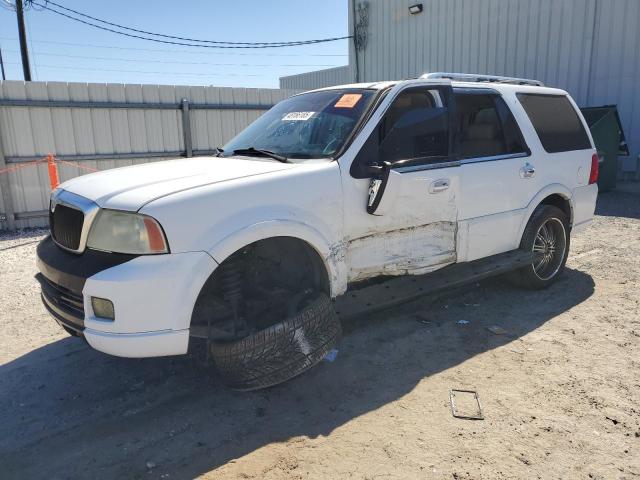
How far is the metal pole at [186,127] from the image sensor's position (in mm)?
10450

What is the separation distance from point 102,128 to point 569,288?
8.47 metres

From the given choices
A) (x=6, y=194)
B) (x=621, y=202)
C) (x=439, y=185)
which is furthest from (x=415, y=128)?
(x=621, y=202)

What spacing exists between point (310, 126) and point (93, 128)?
7172mm

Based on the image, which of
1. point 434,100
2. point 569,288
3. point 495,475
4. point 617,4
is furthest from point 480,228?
point 617,4

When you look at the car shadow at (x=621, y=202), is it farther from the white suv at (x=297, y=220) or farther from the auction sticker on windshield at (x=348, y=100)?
the auction sticker on windshield at (x=348, y=100)

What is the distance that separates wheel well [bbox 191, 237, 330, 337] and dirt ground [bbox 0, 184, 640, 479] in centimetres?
53

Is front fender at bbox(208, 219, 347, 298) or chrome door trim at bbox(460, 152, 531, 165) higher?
chrome door trim at bbox(460, 152, 531, 165)

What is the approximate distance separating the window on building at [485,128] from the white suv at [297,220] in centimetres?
1

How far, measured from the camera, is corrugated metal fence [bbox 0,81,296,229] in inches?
347

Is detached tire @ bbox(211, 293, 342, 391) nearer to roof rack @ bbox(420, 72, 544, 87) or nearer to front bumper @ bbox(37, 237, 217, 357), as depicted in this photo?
front bumper @ bbox(37, 237, 217, 357)

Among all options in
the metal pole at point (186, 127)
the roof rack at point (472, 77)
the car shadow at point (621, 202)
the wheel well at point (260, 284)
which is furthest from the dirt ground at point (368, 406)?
the metal pole at point (186, 127)

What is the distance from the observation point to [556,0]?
42.0ft

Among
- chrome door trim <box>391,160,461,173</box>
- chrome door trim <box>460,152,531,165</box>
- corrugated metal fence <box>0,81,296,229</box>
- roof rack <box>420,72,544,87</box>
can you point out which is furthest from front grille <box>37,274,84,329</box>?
corrugated metal fence <box>0,81,296,229</box>

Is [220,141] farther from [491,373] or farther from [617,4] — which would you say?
[617,4]
